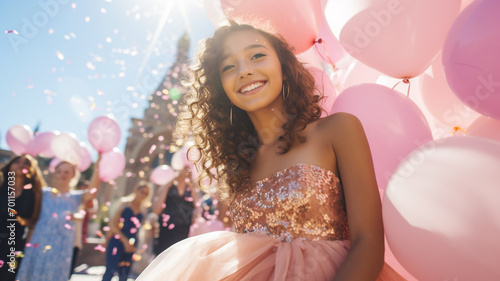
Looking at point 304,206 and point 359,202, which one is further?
point 304,206

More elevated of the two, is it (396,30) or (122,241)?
(396,30)

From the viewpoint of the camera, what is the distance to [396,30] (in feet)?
5.89

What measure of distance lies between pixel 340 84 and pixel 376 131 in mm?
1137

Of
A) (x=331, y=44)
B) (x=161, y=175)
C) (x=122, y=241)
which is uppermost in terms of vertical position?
(x=331, y=44)

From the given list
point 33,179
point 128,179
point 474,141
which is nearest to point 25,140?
point 33,179

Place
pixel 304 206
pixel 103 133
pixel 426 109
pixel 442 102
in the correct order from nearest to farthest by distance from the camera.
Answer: pixel 304 206 < pixel 442 102 < pixel 426 109 < pixel 103 133

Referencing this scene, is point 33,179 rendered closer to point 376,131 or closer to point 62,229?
point 62,229

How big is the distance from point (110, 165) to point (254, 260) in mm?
4569

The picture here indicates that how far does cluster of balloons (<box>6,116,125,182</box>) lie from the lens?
4949 millimetres

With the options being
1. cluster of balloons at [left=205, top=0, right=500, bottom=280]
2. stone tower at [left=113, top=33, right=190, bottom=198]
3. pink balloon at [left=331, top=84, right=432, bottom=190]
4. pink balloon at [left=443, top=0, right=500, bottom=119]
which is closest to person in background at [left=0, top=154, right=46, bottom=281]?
cluster of balloons at [left=205, top=0, right=500, bottom=280]

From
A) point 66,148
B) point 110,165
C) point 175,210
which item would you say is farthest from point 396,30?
point 66,148

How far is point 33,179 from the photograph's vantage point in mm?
4117

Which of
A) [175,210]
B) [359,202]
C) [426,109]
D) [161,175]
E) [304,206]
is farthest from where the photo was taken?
[161,175]

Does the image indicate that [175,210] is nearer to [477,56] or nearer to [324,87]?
[324,87]
